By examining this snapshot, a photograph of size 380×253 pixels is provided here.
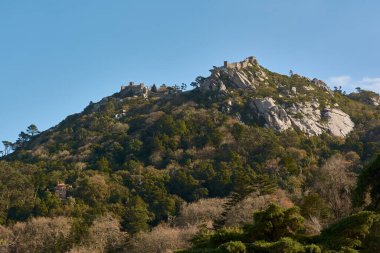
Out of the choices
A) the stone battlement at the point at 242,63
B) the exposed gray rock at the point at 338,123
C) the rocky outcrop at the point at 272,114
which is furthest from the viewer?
the stone battlement at the point at 242,63

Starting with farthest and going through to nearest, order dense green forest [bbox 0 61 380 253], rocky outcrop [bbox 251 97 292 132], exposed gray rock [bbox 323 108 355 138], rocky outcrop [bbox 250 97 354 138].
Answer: exposed gray rock [bbox 323 108 355 138]
rocky outcrop [bbox 250 97 354 138]
rocky outcrop [bbox 251 97 292 132]
dense green forest [bbox 0 61 380 253]

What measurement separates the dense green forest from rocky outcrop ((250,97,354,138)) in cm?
205

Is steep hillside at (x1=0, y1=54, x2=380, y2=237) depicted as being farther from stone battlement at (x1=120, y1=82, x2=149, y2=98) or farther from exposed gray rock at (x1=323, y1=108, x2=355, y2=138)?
stone battlement at (x1=120, y1=82, x2=149, y2=98)

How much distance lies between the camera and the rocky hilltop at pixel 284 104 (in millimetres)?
97125

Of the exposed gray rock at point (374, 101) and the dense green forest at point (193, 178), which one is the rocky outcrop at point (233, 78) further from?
the exposed gray rock at point (374, 101)

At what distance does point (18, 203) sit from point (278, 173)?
127ft

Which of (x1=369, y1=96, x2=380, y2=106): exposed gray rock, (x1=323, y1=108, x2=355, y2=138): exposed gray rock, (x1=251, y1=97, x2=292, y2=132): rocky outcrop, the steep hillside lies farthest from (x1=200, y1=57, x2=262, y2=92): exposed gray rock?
(x1=369, y1=96, x2=380, y2=106): exposed gray rock

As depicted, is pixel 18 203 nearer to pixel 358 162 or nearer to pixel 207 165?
pixel 207 165

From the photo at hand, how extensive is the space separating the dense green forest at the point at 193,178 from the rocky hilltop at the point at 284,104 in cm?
166

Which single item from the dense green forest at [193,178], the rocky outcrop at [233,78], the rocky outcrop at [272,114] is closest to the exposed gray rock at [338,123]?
the dense green forest at [193,178]

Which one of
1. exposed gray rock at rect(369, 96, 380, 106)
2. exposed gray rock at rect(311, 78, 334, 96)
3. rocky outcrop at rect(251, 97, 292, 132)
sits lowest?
rocky outcrop at rect(251, 97, 292, 132)

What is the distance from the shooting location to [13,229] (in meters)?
62.7

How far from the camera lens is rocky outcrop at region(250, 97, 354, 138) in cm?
9631

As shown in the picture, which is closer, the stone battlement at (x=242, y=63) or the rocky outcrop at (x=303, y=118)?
the rocky outcrop at (x=303, y=118)
